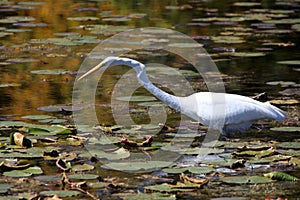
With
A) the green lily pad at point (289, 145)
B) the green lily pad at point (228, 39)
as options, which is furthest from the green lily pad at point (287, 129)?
the green lily pad at point (228, 39)

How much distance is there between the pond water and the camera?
5.02 metres

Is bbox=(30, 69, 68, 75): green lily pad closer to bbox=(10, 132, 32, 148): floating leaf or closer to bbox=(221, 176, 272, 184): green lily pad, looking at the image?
bbox=(10, 132, 32, 148): floating leaf

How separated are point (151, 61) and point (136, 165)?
4.35 m

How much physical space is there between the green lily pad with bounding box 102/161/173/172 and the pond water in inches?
1.8

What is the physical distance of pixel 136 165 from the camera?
5.14 metres

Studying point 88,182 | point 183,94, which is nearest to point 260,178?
point 88,182

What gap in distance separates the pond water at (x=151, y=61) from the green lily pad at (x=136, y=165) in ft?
0.15

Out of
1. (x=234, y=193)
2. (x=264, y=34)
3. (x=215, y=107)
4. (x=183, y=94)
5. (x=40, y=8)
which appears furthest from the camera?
(x=40, y=8)

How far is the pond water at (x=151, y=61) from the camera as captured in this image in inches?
198

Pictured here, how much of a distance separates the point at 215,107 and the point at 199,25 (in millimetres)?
5812

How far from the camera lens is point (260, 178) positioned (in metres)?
4.89

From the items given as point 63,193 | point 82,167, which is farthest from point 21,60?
point 63,193

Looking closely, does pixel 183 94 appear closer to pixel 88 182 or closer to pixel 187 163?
pixel 187 163

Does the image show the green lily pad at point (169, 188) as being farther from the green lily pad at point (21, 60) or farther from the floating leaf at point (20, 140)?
the green lily pad at point (21, 60)
